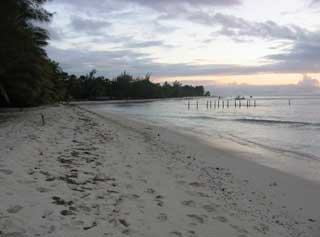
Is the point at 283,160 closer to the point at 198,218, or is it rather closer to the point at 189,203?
the point at 189,203

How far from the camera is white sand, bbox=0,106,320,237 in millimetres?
5766

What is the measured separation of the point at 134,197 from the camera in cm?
738

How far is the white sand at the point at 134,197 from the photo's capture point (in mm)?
5766

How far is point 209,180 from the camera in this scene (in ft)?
32.9

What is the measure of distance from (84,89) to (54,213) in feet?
442

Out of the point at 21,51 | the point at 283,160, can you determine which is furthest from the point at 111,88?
the point at 283,160

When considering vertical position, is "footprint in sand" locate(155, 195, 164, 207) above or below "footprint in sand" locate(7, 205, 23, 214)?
below

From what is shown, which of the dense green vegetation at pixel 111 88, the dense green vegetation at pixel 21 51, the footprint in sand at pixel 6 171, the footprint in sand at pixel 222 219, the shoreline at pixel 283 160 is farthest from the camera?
the dense green vegetation at pixel 111 88

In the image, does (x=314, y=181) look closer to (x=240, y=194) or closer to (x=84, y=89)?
(x=240, y=194)

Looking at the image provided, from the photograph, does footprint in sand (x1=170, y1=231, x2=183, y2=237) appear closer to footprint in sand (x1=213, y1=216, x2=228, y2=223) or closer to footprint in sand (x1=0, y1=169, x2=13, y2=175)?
footprint in sand (x1=213, y1=216, x2=228, y2=223)

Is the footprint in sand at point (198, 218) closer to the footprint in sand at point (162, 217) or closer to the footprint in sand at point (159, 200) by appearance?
the footprint in sand at point (162, 217)

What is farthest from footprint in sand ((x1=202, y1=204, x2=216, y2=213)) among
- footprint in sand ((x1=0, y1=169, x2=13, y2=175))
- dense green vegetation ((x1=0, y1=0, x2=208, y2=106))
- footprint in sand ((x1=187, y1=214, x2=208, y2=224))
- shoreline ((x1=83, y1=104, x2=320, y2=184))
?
dense green vegetation ((x1=0, y1=0, x2=208, y2=106))

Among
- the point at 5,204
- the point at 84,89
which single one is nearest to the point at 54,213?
the point at 5,204

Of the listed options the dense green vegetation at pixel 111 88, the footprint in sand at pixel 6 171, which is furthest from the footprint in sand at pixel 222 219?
the dense green vegetation at pixel 111 88
